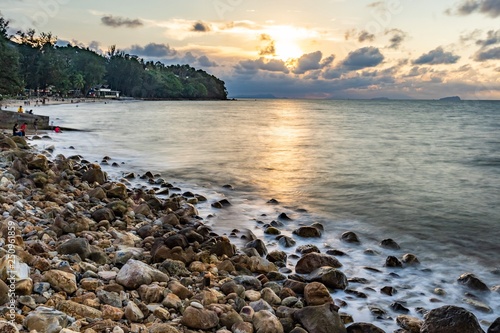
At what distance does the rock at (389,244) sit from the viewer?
32.1 feet

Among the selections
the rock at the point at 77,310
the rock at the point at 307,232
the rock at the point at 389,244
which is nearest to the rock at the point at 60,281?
the rock at the point at 77,310

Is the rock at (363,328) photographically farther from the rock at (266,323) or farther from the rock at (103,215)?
the rock at (103,215)

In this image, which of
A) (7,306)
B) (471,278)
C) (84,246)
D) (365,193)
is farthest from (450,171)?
(7,306)

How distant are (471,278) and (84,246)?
23.0 feet

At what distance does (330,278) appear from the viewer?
282 inches

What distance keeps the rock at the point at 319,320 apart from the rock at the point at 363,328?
114 millimetres

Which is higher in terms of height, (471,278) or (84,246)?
(84,246)

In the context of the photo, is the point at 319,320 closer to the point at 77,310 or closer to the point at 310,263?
the point at 310,263

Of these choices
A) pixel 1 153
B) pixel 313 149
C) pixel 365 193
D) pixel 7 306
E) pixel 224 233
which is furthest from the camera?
pixel 313 149

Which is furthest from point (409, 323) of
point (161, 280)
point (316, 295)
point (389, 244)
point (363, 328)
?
point (389, 244)

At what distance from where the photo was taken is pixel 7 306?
435 cm

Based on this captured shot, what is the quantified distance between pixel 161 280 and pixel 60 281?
143cm

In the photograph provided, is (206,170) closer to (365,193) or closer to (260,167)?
(260,167)

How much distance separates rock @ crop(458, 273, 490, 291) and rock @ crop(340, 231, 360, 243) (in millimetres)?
2737
